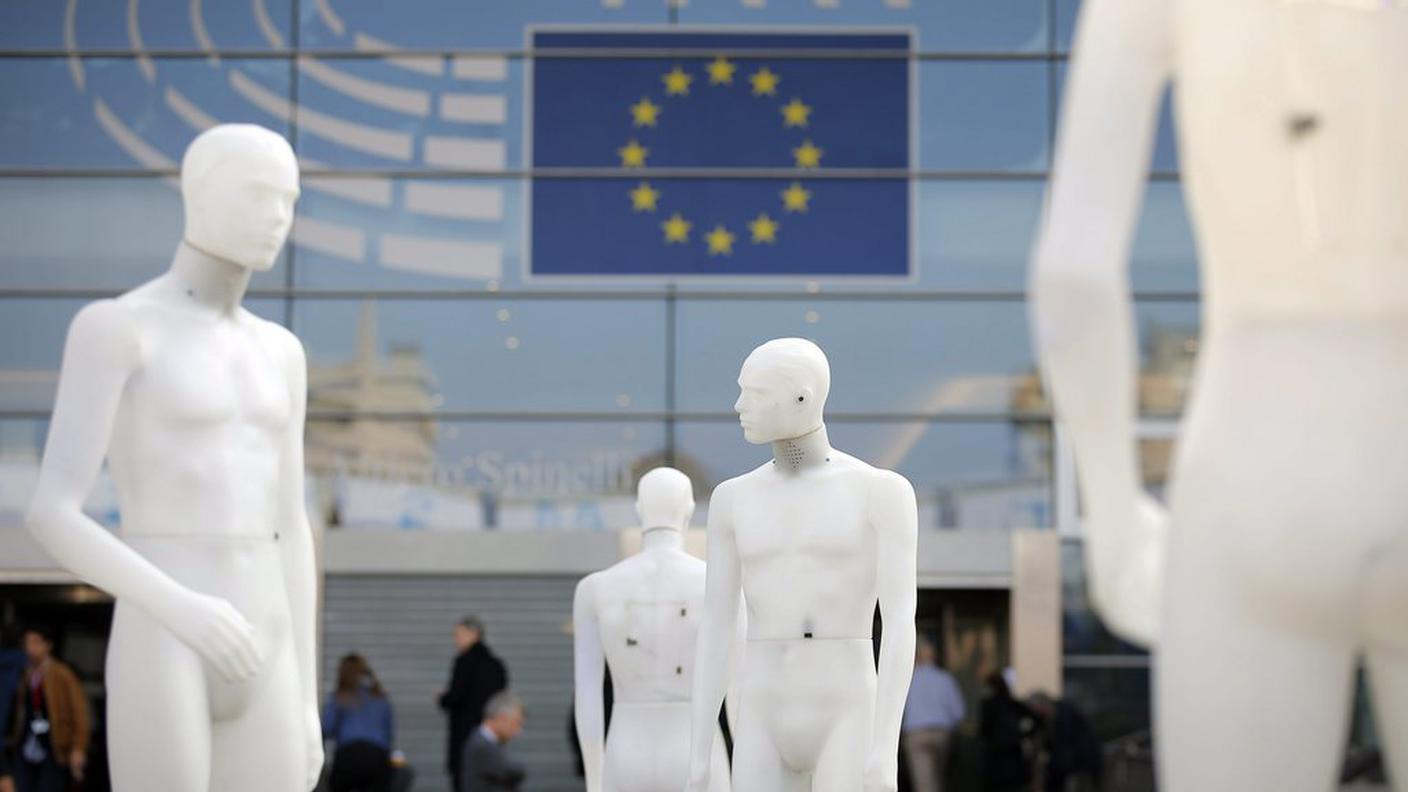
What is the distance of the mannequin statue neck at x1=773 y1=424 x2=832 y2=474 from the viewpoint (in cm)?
786

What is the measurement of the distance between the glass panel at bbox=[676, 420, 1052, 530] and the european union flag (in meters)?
1.58

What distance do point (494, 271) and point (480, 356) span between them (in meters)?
0.82

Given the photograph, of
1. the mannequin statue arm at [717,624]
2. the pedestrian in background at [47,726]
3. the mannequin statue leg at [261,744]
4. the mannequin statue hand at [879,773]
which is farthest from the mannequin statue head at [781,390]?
the pedestrian in background at [47,726]

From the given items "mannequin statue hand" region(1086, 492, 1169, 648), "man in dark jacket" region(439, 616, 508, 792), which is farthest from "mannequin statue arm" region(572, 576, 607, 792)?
"man in dark jacket" region(439, 616, 508, 792)

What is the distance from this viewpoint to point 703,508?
22359 millimetres

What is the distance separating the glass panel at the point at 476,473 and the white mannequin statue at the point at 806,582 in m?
14.4

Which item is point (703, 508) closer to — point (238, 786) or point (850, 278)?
point (850, 278)

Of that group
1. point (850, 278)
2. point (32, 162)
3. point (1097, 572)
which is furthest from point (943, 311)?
point (1097, 572)

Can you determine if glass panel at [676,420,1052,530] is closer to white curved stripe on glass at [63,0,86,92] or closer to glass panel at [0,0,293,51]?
glass panel at [0,0,293,51]

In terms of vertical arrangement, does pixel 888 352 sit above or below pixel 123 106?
below

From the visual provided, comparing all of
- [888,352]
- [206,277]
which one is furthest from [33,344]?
[206,277]

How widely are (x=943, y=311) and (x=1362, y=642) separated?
740 inches

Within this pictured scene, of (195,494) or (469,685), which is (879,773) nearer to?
(195,494)

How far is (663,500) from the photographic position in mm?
10617
